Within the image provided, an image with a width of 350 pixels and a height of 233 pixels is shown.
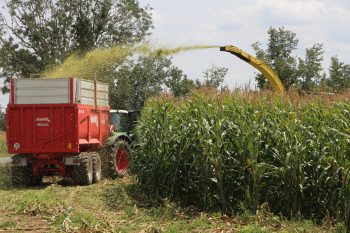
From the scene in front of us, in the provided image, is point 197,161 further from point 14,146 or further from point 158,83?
point 158,83

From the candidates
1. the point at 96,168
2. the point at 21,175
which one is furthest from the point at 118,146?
the point at 21,175

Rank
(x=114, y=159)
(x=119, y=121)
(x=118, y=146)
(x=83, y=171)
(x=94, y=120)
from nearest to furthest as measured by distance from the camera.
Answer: (x=83, y=171) < (x=94, y=120) < (x=114, y=159) < (x=118, y=146) < (x=119, y=121)

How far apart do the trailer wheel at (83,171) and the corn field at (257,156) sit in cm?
278

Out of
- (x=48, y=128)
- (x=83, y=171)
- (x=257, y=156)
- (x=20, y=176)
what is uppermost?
(x=48, y=128)

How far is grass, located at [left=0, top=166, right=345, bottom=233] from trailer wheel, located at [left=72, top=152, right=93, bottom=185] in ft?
3.37

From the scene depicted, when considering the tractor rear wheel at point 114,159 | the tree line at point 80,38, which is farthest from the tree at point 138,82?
the tractor rear wheel at point 114,159

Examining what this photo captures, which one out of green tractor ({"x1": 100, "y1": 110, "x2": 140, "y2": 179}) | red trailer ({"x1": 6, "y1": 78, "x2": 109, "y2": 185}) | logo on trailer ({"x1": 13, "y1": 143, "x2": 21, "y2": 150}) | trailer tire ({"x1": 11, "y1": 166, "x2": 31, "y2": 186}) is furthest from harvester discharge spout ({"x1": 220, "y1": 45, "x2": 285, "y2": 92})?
trailer tire ({"x1": 11, "y1": 166, "x2": 31, "y2": 186})

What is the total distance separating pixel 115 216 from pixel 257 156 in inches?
100

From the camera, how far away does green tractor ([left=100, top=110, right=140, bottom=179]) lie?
13961mm

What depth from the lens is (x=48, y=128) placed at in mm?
12594

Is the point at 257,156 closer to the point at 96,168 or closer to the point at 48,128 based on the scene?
the point at 96,168

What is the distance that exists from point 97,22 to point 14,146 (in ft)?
68.7

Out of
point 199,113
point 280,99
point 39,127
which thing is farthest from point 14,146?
point 280,99

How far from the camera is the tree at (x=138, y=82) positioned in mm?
28406
